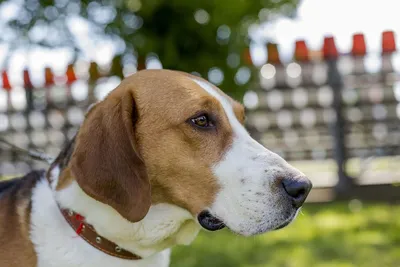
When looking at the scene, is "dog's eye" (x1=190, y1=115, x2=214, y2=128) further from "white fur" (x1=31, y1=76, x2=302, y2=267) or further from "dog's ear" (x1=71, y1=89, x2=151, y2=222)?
"dog's ear" (x1=71, y1=89, x2=151, y2=222)

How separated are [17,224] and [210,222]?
90cm

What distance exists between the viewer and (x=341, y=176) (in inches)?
355

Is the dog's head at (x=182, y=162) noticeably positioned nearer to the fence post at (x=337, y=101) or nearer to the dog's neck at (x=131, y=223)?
the dog's neck at (x=131, y=223)

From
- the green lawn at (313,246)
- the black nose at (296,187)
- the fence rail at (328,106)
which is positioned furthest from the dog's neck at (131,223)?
the fence rail at (328,106)

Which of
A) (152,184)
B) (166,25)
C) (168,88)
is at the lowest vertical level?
(166,25)

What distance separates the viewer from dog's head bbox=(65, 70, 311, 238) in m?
2.55

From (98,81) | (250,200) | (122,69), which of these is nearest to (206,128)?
(250,200)

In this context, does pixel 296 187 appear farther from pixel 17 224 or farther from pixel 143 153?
pixel 17 224

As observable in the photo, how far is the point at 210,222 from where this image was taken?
2648mm

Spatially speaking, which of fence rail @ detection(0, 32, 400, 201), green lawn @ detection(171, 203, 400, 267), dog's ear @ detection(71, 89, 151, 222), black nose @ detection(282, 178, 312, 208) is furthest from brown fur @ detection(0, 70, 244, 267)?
fence rail @ detection(0, 32, 400, 201)

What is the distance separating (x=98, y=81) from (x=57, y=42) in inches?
113

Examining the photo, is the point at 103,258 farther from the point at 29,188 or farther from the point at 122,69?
the point at 122,69

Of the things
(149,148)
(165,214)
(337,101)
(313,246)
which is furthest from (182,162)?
(337,101)

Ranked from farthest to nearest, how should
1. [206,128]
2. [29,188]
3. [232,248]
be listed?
[232,248] < [29,188] < [206,128]
